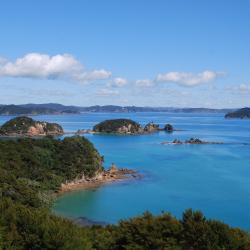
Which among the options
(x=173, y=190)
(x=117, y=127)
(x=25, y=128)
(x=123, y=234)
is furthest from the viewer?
(x=117, y=127)

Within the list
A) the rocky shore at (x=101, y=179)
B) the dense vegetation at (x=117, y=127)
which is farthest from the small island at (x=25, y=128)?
the rocky shore at (x=101, y=179)

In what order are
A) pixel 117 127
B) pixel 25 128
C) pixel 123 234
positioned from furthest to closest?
1. pixel 117 127
2. pixel 25 128
3. pixel 123 234

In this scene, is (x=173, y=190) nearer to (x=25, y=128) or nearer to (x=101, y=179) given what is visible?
(x=101, y=179)

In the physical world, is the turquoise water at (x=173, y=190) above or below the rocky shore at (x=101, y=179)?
below

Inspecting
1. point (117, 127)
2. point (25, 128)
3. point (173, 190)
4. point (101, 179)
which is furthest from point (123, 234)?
point (117, 127)

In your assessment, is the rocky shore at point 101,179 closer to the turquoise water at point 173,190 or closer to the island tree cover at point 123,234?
the turquoise water at point 173,190

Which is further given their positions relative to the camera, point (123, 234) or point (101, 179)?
point (101, 179)

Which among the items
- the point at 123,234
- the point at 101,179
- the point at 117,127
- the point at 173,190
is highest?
the point at 123,234

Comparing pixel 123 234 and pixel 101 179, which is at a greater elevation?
pixel 123 234

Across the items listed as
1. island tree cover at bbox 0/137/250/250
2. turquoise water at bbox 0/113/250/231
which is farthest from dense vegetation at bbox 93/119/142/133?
island tree cover at bbox 0/137/250/250
